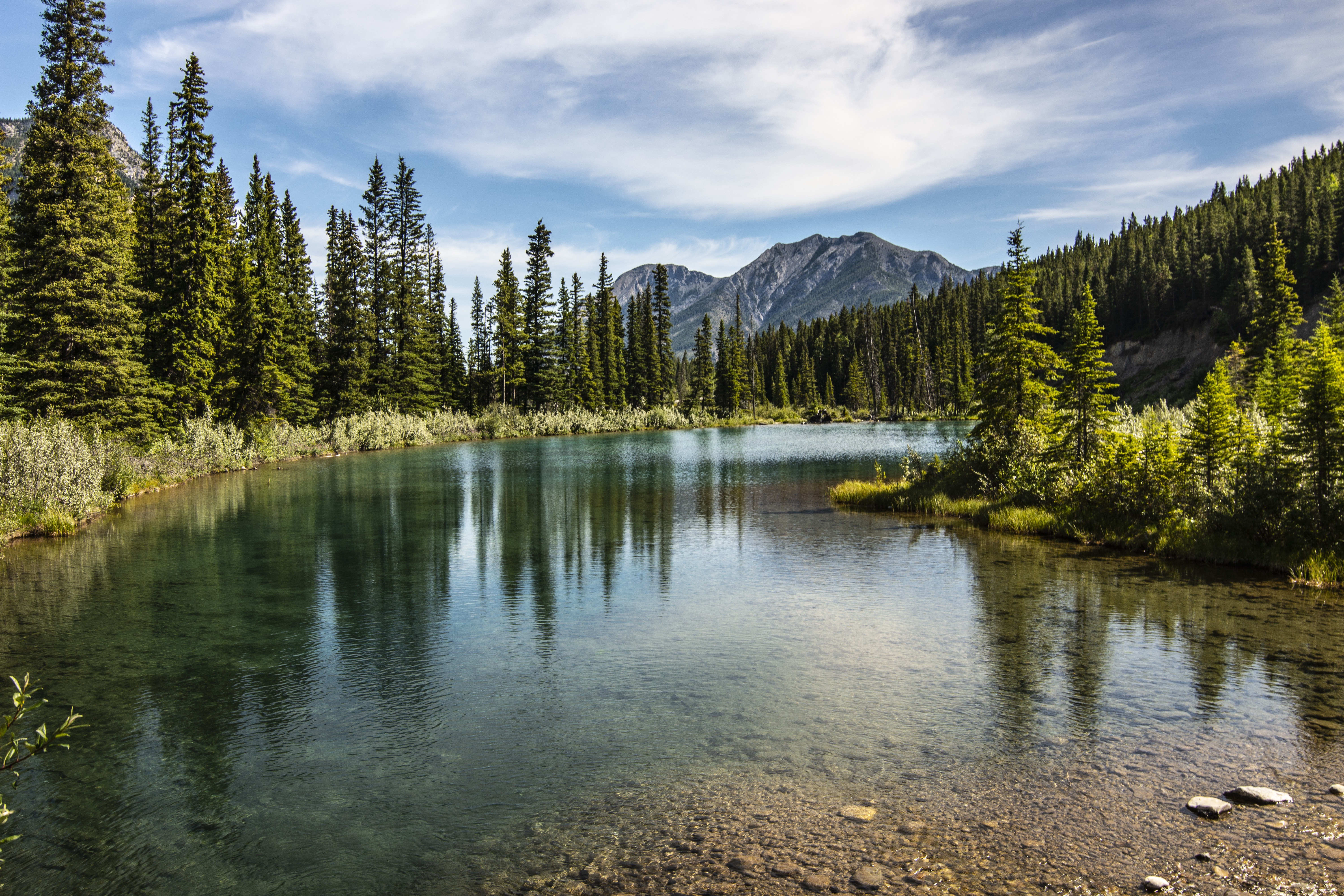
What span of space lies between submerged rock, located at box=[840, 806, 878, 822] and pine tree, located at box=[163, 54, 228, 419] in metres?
43.6

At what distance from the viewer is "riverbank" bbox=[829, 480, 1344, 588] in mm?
13867

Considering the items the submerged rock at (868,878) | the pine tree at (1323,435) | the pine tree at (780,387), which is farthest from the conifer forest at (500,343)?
the submerged rock at (868,878)

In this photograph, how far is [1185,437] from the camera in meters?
17.3

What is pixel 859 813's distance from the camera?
20.8 ft

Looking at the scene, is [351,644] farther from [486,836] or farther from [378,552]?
[378,552]

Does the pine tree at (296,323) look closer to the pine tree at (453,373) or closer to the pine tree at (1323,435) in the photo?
the pine tree at (453,373)

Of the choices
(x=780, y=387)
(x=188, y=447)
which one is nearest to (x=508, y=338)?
(x=188, y=447)

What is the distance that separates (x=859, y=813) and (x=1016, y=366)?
66.0 ft

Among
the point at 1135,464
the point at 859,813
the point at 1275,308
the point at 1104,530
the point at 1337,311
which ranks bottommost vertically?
the point at 859,813

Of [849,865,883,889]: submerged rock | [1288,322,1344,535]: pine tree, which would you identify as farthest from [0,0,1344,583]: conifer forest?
[849,865,883,889]: submerged rock

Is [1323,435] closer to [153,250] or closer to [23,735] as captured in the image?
[23,735]

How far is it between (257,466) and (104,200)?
1896 cm

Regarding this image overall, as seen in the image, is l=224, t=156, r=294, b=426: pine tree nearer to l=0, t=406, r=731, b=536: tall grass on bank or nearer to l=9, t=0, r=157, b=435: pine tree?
l=0, t=406, r=731, b=536: tall grass on bank

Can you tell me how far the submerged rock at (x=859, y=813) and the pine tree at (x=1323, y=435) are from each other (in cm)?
1336
